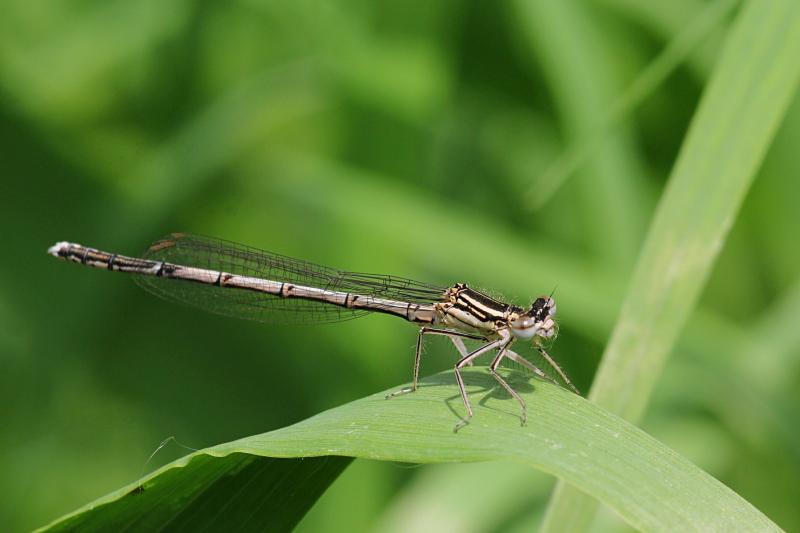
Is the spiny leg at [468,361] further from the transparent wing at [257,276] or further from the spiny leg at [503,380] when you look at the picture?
the transparent wing at [257,276]

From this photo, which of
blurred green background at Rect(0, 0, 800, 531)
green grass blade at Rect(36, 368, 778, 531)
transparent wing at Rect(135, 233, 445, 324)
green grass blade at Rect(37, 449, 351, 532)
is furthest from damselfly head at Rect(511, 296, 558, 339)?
green grass blade at Rect(37, 449, 351, 532)

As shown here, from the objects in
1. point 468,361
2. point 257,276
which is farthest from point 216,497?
point 257,276

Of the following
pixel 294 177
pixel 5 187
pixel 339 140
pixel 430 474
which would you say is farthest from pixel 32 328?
pixel 430 474

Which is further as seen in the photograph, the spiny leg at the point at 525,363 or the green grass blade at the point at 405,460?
the spiny leg at the point at 525,363

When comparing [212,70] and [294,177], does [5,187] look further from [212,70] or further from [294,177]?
[294,177]

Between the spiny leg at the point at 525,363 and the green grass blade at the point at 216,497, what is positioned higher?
the spiny leg at the point at 525,363

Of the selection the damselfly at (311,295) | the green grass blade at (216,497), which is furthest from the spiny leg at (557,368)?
the green grass blade at (216,497)
